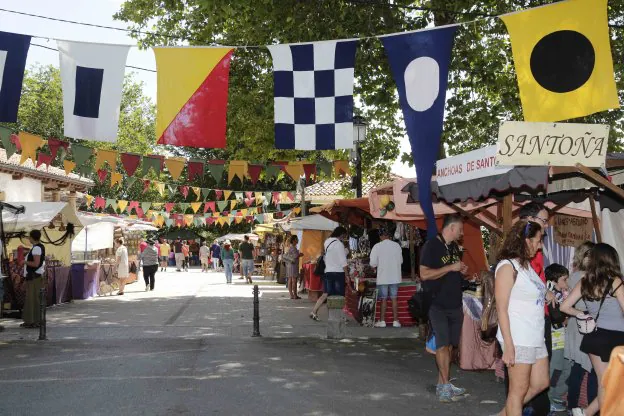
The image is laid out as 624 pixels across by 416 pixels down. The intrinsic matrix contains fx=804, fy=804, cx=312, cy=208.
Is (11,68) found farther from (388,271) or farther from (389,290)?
(389,290)

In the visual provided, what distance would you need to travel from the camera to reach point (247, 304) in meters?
21.5

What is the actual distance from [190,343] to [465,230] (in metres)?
6.66

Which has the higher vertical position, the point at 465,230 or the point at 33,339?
the point at 465,230

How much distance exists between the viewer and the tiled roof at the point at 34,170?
98.2 ft

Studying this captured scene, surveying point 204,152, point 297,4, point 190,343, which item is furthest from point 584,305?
point 204,152

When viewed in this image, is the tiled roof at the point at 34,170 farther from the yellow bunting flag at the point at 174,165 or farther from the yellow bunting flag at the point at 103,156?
the yellow bunting flag at the point at 174,165

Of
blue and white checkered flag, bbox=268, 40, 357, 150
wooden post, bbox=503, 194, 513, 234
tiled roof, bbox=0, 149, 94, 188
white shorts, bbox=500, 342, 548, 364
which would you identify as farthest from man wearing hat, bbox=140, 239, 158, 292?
white shorts, bbox=500, 342, 548, 364

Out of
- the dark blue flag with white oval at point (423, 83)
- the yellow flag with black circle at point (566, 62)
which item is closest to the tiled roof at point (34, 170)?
the dark blue flag with white oval at point (423, 83)

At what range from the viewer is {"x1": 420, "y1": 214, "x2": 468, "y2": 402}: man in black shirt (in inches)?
322

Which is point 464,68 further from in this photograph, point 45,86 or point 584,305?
point 45,86

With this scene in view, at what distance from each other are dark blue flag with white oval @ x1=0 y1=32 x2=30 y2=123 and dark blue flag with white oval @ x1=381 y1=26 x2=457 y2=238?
526 centimetres

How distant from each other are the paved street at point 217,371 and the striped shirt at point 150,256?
9.38m

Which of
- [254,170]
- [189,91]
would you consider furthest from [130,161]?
[189,91]

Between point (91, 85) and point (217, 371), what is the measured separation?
4.76 m
